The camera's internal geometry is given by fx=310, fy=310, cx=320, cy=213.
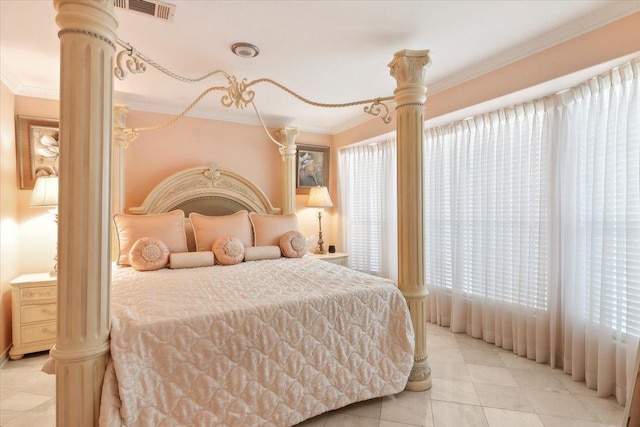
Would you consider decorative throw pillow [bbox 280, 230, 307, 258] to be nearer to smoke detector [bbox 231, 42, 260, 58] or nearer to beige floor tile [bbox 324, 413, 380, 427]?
beige floor tile [bbox 324, 413, 380, 427]

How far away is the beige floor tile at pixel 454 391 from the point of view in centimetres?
204

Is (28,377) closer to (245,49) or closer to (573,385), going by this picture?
(245,49)

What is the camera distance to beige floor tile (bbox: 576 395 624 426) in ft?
5.98

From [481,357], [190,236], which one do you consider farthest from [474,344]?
[190,236]

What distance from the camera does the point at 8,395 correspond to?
2098 millimetres

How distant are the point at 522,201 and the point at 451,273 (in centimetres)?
102

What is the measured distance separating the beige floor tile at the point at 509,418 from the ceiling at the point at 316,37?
7.99 feet

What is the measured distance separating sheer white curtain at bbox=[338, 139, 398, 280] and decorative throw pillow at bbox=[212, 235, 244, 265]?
1870 mm

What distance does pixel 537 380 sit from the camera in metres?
2.26

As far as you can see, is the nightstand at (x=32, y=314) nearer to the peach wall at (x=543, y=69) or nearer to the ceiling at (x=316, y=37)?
the ceiling at (x=316, y=37)

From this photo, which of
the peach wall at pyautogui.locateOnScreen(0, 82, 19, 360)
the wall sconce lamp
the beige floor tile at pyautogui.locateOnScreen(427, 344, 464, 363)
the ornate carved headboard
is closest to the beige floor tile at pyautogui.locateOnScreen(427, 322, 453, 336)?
the beige floor tile at pyautogui.locateOnScreen(427, 344, 464, 363)

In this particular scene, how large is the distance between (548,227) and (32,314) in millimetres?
4331

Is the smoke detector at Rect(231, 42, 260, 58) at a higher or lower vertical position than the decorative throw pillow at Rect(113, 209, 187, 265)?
higher

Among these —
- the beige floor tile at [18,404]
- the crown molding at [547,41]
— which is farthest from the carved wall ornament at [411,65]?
the beige floor tile at [18,404]
